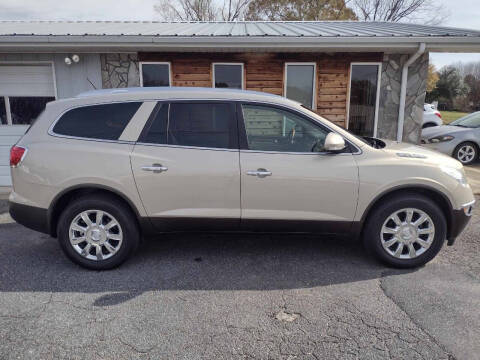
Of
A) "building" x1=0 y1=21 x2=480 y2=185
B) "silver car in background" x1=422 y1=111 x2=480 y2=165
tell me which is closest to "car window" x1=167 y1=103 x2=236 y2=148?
"building" x1=0 y1=21 x2=480 y2=185

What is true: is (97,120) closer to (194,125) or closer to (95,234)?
(194,125)

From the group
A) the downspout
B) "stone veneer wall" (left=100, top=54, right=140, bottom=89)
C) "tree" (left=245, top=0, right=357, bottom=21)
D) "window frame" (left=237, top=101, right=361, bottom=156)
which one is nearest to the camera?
"window frame" (left=237, top=101, right=361, bottom=156)

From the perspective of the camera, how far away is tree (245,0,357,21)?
26.1 meters

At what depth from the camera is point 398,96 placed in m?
7.57

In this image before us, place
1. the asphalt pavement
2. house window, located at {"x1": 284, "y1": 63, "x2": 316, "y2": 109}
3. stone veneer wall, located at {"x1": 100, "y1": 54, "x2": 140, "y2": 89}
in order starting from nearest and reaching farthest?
the asphalt pavement < stone veneer wall, located at {"x1": 100, "y1": 54, "x2": 140, "y2": 89} < house window, located at {"x1": 284, "y1": 63, "x2": 316, "y2": 109}

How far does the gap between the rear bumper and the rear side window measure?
2.80ft

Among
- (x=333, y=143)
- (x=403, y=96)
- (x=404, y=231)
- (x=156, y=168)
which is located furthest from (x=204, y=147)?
(x=403, y=96)

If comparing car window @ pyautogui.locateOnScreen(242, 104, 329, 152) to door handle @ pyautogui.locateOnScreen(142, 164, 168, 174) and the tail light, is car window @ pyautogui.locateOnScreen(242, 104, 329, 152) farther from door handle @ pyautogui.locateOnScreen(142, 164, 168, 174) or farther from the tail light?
the tail light

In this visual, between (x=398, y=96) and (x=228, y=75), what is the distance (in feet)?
12.0

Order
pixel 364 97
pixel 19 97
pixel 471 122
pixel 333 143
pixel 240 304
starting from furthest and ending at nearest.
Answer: pixel 471 122
pixel 364 97
pixel 19 97
pixel 333 143
pixel 240 304

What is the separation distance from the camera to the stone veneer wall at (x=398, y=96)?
7.39 meters

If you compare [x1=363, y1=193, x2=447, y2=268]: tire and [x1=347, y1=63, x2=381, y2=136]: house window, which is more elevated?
[x1=347, y1=63, x2=381, y2=136]: house window

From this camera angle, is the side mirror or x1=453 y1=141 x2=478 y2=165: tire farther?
x1=453 y1=141 x2=478 y2=165: tire

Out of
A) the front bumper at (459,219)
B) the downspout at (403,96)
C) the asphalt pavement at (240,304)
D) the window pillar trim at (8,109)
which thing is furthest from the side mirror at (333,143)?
the window pillar trim at (8,109)
